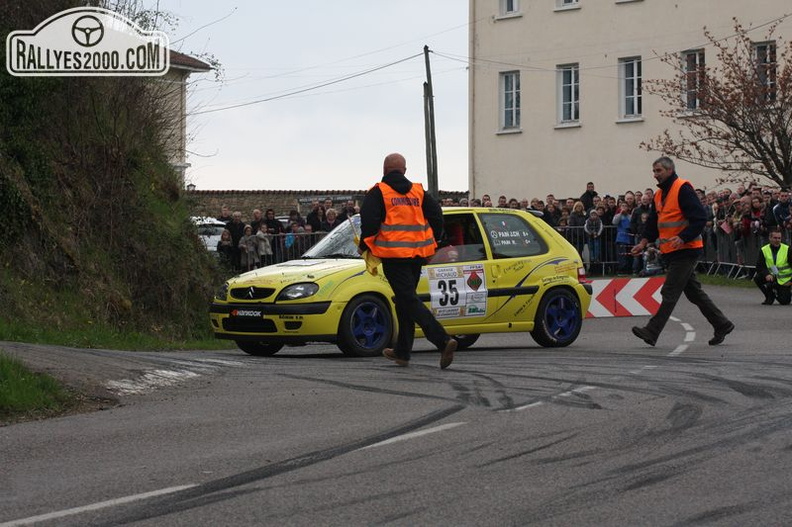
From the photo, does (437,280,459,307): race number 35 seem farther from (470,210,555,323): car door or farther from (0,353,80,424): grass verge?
(0,353,80,424): grass verge

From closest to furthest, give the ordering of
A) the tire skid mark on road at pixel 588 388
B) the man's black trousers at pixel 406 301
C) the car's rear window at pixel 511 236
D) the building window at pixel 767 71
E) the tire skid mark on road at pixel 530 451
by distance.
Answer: the tire skid mark on road at pixel 530 451 → the tire skid mark on road at pixel 588 388 → the man's black trousers at pixel 406 301 → the car's rear window at pixel 511 236 → the building window at pixel 767 71

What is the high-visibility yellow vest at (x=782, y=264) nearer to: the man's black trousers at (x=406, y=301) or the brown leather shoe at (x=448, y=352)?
the man's black trousers at (x=406, y=301)

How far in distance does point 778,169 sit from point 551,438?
28911 millimetres

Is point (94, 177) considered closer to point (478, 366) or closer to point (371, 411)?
point (478, 366)

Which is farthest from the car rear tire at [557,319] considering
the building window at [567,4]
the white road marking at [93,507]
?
the building window at [567,4]

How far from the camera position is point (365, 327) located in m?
15.9

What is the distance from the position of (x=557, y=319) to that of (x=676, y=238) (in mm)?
1730

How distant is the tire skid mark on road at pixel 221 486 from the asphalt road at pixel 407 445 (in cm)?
1

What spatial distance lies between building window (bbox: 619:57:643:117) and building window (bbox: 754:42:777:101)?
482cm

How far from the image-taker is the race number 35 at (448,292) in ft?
54.1

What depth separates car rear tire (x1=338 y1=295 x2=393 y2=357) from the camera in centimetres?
1571

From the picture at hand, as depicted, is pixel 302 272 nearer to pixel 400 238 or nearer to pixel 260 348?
pixel 260 348

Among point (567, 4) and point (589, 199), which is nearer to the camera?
point (589, 199)

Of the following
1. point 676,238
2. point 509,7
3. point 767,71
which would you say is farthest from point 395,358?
point 509,7
